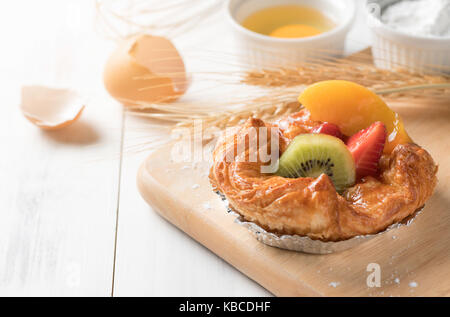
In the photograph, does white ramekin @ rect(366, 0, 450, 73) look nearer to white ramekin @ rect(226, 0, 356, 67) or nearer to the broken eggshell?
white ramekin @ rect(226, 0, 356, 67)

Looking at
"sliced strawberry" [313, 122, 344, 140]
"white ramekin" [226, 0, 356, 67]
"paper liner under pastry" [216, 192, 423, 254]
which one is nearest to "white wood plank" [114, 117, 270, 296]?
"paper liner under pastry" [216, 192, 423, 254]

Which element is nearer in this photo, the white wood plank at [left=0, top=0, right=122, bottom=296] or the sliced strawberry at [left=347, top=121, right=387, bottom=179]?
the sliced strawberry at [left=347, top=121, right=387, bottom=179]

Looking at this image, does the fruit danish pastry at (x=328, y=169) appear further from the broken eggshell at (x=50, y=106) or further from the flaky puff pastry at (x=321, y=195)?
the broken eggshell at (x=50, y=106)

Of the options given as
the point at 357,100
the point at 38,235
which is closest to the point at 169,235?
the point at 38,235

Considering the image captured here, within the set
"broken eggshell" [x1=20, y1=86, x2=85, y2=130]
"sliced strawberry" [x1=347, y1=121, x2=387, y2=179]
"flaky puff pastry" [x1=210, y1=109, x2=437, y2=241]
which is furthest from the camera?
"broken eggshell" [x1=20, y1=86, x2=85, y2=130]

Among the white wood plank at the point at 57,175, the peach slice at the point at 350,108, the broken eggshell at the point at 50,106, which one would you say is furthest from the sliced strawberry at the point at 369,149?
the broken eggshell at the point at 50,106

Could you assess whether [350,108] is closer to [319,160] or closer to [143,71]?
[319,160]
